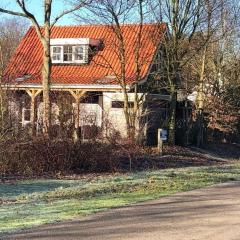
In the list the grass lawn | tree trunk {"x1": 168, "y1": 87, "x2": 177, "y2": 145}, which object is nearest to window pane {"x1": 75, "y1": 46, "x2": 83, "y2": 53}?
tree trunk {"x1": 168, "y1": 87, "x2": 177, "y2": 145}

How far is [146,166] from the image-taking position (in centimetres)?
2194

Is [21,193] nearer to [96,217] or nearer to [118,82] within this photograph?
[96,217]

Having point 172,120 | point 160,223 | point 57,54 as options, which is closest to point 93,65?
point 57,54

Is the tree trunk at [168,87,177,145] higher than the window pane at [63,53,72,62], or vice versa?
the window pane at [63,53,72,62]

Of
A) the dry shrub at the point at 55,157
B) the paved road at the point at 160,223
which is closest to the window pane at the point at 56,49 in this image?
the dry shrub at the point at 55,157

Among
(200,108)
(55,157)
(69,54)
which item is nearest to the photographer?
(55,157)

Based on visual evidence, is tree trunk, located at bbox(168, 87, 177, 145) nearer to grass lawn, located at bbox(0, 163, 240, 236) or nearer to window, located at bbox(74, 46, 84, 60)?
window, located at bbox(74, 46, 84, 60)

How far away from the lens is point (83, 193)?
551 inches

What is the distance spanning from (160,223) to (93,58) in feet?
88.7

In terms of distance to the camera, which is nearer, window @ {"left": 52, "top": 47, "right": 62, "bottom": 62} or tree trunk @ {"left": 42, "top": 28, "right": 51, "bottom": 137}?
tree trunk @ {"left": 42, "top": 28, "right": 51, "bottom": 137}

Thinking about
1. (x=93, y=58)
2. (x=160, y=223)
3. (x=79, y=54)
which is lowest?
(x=160, y=223)

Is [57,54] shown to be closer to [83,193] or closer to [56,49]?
[56,49]

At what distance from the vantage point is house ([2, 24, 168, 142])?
30.9 metres

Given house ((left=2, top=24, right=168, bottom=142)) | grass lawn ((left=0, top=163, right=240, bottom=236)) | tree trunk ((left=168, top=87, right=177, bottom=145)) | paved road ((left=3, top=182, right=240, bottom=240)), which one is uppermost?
house ((left=2, top=24, right=168, bottom=142))
